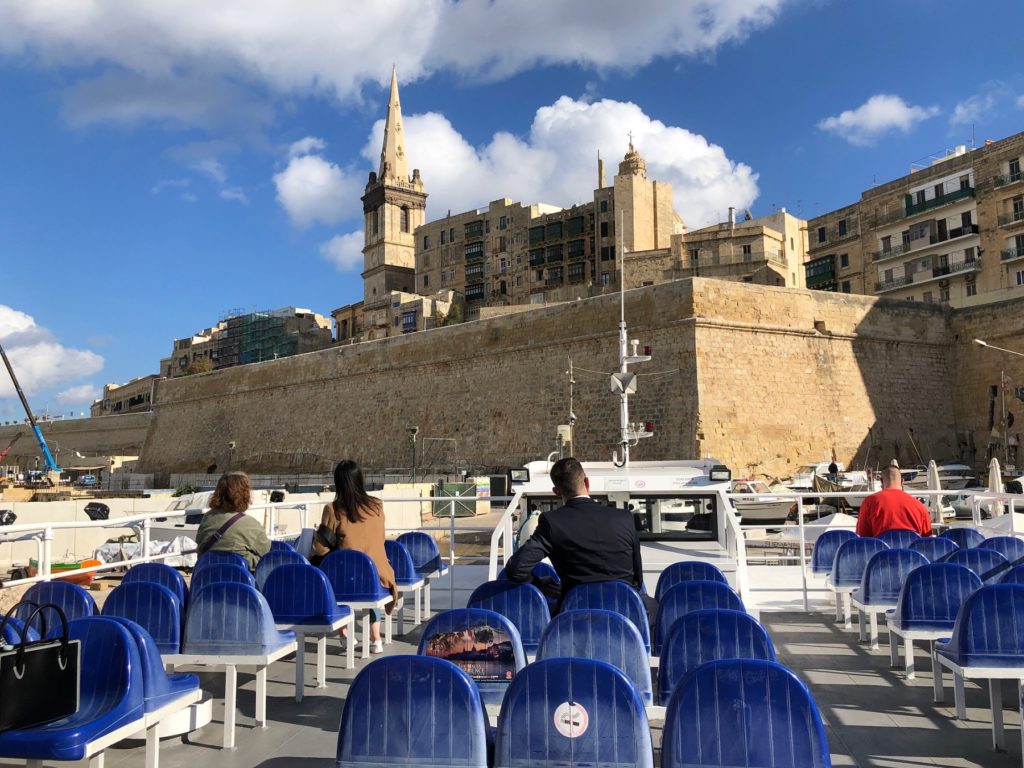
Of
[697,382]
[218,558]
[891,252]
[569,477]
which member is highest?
[891,252]

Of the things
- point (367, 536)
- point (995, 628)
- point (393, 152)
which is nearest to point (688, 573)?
point (995, 628)

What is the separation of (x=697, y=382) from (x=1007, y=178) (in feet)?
58.1

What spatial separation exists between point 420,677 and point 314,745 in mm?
1667

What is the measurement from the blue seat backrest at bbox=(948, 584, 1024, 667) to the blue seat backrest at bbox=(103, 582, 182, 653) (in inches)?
132

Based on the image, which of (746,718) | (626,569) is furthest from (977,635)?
(746,718)

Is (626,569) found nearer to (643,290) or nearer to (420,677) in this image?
(420,677)

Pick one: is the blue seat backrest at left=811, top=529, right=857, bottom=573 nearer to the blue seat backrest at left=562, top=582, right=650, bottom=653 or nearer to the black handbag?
the blue seat backrest at left=562, top=582, right=650, bottom=653

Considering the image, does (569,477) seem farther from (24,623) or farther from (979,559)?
(979,559)

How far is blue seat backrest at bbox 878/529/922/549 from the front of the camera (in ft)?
18.6

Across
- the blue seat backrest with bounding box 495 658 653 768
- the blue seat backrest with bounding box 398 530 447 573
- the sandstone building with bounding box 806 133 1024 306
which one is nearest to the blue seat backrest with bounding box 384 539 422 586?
the blue seat backrest with bounding box 398 530 447 573

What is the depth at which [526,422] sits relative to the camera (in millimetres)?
28344

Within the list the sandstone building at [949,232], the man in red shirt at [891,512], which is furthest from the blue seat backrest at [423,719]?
the sandstone building at [949,232]

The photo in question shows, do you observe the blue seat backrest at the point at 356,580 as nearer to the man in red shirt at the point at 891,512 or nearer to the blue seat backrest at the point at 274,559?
the blue seat backrest at the point at 274,559

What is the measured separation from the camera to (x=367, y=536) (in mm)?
5195
